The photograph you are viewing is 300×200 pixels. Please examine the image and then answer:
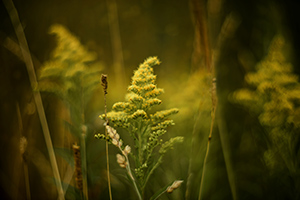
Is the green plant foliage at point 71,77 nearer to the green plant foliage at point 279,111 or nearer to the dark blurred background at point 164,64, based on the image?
the dark blurred background at point 164,64

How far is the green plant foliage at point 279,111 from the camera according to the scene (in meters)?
0.58

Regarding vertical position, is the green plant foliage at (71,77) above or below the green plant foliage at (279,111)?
above

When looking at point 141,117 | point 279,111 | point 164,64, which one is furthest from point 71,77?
point 164,64

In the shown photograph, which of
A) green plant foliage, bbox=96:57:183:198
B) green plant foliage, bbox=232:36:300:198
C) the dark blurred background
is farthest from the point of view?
the dark blurred background

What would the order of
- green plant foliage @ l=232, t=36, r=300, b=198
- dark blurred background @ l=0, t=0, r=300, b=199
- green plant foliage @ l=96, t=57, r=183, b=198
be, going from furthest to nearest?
dark blurred background @ l=0, t=0, r=300, b=199
green plant foliage @ l=232, t=36, r=300, b=198
green plant foliage @ l=96, t=57, r=183, b=198

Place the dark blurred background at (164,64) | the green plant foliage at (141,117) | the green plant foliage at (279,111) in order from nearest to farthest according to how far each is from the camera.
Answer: the green plant foliage at (141,117) → the green plant foliage at (279,111) → the dark blurred background at (164,64)

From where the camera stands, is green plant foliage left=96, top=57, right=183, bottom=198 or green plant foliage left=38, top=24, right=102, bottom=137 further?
green plant foliage left=38, top=24, right=102, bottom=137

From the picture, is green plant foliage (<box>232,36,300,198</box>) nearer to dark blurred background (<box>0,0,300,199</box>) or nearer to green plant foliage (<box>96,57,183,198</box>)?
dark blurred background (<box>0,0,300,199</box>)

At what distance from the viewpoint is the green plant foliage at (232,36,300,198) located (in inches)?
22.7

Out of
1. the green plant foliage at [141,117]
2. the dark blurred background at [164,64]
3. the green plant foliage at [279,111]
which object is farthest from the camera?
the dark blurred background at [164,64]

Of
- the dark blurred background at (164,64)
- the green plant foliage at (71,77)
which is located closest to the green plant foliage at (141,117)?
the dark blurred background at (164,64)

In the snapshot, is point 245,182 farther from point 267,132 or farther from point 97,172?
point 97,172

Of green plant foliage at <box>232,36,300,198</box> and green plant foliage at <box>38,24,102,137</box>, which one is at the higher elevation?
green plant foliage at <box>38,24,102,137</box>

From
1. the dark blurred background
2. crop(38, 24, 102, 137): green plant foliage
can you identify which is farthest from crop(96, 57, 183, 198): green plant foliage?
crop(38, 24, 102, 137): green plant foliage
